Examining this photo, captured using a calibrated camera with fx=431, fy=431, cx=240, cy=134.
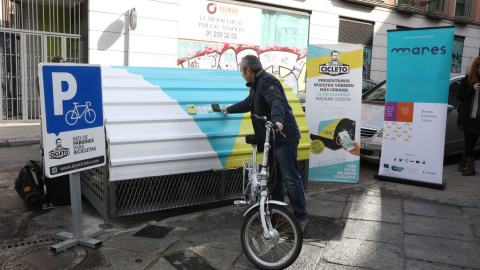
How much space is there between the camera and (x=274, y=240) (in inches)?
136

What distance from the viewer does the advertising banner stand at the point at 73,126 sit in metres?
3.57

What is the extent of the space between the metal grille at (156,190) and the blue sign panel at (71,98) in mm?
688

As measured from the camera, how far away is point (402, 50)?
6254 mm

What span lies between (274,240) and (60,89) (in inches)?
86.0

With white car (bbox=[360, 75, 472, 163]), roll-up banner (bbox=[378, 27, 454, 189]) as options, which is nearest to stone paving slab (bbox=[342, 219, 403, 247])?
roll-up banner (bbox=[378, 27, 454, 189])

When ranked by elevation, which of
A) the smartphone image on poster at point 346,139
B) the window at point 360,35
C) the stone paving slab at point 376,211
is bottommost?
the stone paving slab at point 376,211

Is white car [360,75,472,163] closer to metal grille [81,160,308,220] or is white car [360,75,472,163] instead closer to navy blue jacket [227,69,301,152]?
metal grille [81,160,308,220]

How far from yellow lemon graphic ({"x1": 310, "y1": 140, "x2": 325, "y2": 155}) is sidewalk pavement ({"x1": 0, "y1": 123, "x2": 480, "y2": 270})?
0.94 meters

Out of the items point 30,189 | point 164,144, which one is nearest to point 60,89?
point 164,144

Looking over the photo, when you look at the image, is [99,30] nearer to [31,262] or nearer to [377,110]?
[377,110]

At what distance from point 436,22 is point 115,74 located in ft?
62.2

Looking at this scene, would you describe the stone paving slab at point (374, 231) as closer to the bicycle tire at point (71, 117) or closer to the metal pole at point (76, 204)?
the metal pole at point (76, 204)

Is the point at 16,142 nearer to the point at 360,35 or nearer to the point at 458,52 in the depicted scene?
the point at 360,35

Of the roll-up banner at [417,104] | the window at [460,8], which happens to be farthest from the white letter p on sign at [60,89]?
the window at [460,8]
